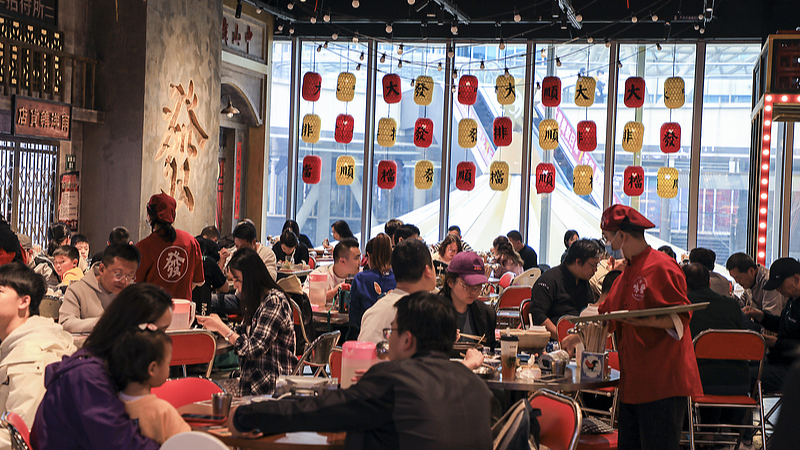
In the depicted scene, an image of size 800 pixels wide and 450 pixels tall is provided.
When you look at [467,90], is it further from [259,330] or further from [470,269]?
[259,330]

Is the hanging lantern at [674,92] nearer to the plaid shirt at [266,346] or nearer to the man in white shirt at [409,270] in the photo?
the man in white shirt at [409,270]

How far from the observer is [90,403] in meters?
2.00

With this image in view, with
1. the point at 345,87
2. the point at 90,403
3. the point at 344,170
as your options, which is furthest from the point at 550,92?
the point at 90,403

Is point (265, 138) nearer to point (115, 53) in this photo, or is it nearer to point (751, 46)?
point (115, 53)

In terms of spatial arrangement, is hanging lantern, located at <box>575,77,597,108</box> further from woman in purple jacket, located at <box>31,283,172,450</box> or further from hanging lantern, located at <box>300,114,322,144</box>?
woman in purple jacket, located at <box>31,283,172,450</box>

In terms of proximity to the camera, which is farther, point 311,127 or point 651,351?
point 311,127

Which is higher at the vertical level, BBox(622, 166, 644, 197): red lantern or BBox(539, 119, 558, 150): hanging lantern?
BBox(539, 119, 558, 150): hanging lantern

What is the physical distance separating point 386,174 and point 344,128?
108 centimetres

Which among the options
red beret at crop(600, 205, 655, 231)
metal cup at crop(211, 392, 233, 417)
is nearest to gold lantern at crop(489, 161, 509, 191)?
red beret at crop(600, 205, 655, 231)

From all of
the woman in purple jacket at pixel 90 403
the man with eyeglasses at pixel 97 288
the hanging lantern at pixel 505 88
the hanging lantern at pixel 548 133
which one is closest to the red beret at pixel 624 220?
the woman in purple jacket at pixel 90 403

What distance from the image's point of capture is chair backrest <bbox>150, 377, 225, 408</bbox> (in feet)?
9.08

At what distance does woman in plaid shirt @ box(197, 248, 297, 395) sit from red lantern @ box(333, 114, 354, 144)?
866cm

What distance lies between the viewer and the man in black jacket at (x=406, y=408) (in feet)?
6.23

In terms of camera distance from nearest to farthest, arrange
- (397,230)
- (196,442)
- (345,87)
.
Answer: (196,442), (397,230), (345,87)
